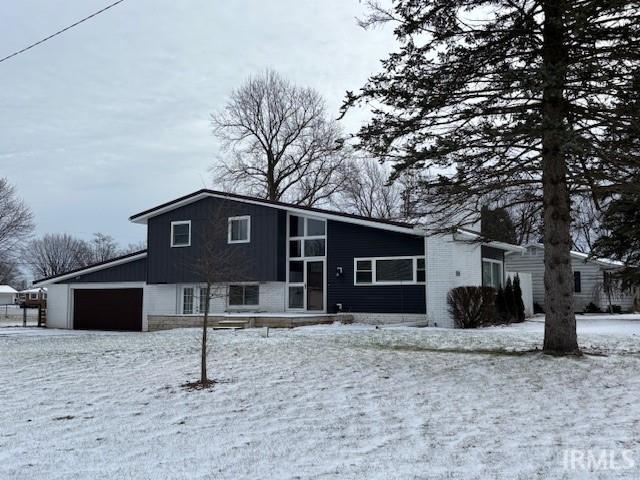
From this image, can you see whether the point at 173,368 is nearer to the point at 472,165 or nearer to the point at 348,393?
the point at 348,393

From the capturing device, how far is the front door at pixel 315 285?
23.0 m

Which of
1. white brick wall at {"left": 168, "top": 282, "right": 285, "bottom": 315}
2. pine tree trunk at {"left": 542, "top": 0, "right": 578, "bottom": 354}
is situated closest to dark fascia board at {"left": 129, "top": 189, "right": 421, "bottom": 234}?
white brick wall at {"left": 168, "top": 282, "right": 285, "bottom": 315}

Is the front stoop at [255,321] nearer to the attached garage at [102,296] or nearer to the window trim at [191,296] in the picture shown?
the window trim at [191,296]

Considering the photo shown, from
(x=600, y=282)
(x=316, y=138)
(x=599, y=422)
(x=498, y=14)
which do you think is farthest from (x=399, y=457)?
(x=316, y=138)

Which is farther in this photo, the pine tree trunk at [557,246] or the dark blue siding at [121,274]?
the dark blue siding at [121,274]

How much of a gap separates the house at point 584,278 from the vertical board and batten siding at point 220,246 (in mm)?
12808

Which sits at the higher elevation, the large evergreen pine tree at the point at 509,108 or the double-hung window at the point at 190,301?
the large evergreen pine tree at the point at 509,108

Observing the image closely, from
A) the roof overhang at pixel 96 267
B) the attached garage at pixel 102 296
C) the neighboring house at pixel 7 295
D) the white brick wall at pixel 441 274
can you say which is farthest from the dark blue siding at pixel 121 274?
the neighboring house at pixel 7 295

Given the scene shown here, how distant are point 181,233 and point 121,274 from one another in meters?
4.53

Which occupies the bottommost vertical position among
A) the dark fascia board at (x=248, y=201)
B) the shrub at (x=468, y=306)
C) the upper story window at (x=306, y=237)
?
the shrub at (x=468, y=306)

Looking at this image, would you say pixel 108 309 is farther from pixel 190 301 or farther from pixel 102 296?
pixel 190 301

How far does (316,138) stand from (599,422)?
122 feet

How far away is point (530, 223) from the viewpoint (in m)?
12.8

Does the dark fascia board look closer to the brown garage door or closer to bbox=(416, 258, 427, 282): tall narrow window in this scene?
bbox=(416, 258, 427, 282): tall narrow window
